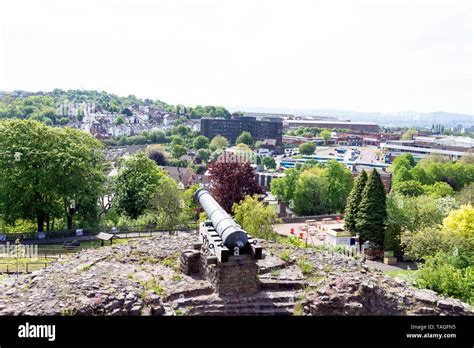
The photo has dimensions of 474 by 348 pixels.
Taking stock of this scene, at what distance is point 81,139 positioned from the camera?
2480cm

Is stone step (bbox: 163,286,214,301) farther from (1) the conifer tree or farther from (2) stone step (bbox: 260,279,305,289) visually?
(1) the conifer tree

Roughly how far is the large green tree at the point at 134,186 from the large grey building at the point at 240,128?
68.8m

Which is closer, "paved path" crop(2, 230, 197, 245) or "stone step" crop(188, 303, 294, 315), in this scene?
"stone step" crop(188, 303, 294, 315)

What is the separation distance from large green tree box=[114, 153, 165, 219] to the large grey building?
68.8 m

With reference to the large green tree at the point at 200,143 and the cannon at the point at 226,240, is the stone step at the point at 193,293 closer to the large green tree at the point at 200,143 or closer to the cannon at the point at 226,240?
the cannon at the point at 226,240

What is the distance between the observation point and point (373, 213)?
81.3 ft

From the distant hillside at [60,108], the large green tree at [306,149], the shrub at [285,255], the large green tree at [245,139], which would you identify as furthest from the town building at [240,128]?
the shrub at [285,255]

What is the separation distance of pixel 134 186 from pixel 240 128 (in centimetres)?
7356

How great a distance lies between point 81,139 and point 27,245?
753cm

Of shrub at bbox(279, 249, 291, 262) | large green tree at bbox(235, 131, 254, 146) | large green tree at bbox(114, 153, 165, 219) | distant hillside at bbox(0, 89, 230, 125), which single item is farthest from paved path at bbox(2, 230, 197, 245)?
large green tree at bbox(235, 131, 254, 146)

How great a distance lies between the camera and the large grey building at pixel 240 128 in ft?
314

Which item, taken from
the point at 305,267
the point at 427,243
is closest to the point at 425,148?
the point at 427,243

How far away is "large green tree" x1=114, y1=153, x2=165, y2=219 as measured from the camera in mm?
26109
